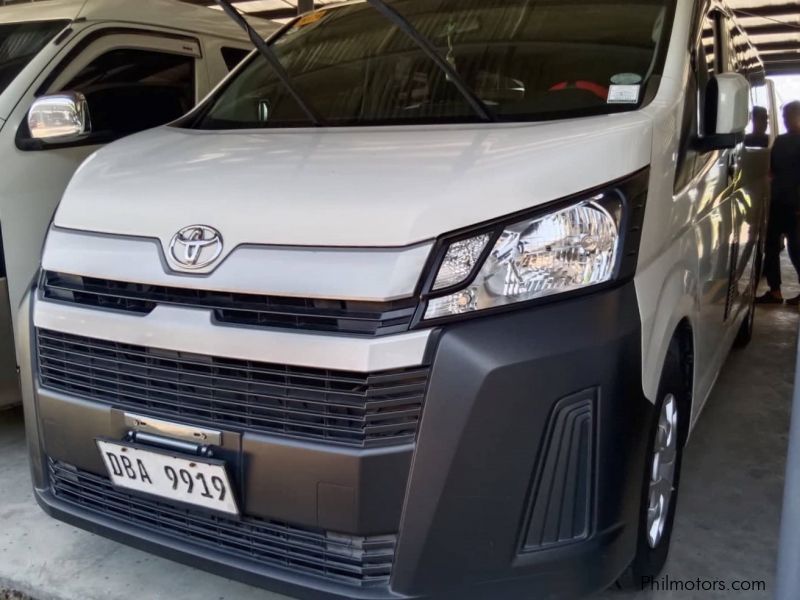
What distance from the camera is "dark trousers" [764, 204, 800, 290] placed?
6133 mm

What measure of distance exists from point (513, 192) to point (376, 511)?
2.38ft

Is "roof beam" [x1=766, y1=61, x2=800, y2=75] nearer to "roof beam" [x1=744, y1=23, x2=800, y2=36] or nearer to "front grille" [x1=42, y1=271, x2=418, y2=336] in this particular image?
"roof beam" [x1=744, y1=23, x2=800, y2=36]

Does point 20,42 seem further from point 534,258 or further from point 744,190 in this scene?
point 744,190

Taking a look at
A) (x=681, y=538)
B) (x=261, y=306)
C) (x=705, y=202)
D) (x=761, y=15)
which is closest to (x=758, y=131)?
(x=705, y=202)

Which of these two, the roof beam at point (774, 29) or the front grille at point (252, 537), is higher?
the roof beam at point (774, 29)

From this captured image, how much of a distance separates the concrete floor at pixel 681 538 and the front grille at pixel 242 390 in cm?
67

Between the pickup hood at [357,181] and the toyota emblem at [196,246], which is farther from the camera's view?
the toyota emblem at [196,246]

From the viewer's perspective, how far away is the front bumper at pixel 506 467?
160cm

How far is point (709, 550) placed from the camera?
2449 mm

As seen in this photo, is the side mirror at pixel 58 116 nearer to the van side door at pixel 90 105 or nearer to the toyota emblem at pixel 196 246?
the van side door at pixel 90 105

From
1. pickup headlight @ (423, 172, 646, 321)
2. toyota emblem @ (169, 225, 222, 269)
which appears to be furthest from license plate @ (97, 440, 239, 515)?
pickup headlight @ (423, 172, 646, 321)

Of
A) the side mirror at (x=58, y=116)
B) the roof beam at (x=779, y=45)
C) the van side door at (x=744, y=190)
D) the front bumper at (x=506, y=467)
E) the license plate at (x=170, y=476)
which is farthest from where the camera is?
the roof beam at (x=779, y=45)

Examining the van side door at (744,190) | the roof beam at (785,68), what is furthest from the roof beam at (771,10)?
the van side door at (744,190)

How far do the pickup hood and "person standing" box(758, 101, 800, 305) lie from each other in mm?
4468
